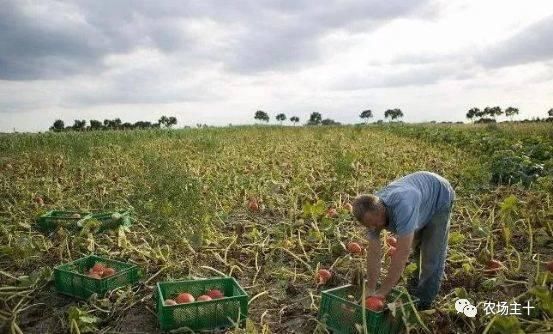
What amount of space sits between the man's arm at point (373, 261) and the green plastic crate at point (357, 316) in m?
0.20

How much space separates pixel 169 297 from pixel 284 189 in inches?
184

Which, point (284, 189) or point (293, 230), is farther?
point (284, 189)

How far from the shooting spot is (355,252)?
5.36 meters

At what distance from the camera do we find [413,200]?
3.57 metres

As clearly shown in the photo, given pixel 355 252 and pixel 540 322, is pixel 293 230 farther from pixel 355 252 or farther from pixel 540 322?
pixel 540 322

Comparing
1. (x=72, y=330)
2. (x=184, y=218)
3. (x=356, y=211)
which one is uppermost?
(x=356, y=211)

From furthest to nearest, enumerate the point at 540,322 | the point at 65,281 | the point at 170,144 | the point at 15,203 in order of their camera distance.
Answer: the point at 170,144
the point at 15,203
the point at 65,281
the point at 540,322

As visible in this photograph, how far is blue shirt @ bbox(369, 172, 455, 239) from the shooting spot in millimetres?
3486

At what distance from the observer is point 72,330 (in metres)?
3.74

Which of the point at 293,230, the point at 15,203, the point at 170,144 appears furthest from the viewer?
the point at 170,144

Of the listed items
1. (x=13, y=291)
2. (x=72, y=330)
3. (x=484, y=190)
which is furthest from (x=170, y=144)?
(x=72, y=330)

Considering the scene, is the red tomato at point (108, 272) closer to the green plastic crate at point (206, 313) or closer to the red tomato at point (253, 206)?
the green plastic crate at point (206, 313)

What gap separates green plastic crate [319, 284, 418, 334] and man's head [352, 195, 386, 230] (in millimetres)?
581

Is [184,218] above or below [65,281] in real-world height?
above
